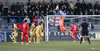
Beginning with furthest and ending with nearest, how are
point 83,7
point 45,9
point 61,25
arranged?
point 83,7
point 45,9
point 61,25

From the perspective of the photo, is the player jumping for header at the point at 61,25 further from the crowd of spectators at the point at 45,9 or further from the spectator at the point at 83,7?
the spectator at the point at 83,7

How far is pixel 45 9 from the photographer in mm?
26422

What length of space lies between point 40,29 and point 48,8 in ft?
14.8

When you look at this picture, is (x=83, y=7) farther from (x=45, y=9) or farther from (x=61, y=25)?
(x=45, y=9)

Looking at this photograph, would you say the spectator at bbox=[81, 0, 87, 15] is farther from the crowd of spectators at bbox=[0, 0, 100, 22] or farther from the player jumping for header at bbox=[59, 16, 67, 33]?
the player jumping for header at bbox=[59, 16, 67, 33]

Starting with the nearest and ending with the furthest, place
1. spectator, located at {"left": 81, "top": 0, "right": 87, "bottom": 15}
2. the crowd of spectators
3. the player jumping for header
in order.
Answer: the player jumping for header < the crowd of spectators < spectator, located at {"left": 81, "top": 0, "right": 87, "bottom": 15}

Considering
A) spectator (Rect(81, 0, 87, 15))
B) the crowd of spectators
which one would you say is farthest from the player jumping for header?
spectator (Rect(81, 0, 87, 15))

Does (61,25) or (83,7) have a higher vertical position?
(83,7)

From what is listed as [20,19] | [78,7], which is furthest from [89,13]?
[20,19]

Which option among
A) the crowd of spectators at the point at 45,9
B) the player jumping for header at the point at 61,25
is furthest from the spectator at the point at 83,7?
the player jumping for header at the point at 61,25

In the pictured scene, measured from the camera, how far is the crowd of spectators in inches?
1030

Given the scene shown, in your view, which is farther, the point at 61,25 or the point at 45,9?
the point at 45,9

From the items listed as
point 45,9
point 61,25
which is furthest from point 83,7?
point 45,9

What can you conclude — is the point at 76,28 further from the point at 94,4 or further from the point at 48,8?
the point at 94,4
